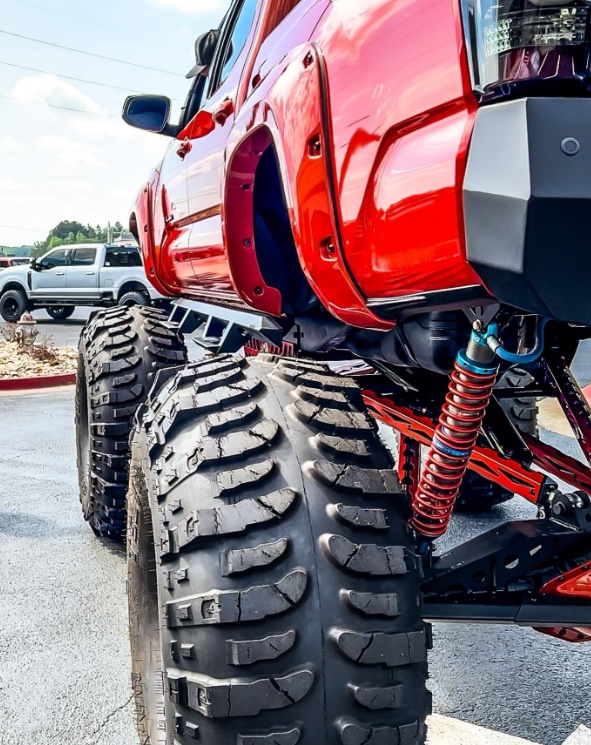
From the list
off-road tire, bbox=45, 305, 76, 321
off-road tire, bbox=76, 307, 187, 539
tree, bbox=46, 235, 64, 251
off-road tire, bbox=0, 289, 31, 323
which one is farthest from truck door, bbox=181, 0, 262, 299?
tree, bbox=46, 235, 64, 251

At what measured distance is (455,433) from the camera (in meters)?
1.82

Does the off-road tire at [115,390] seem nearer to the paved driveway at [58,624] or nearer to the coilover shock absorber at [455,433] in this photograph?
the paved driveway at [58,624]

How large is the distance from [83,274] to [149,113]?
18.7 metres

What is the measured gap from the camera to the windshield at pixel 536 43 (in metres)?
1.12

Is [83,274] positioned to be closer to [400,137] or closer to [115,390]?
[115,390]

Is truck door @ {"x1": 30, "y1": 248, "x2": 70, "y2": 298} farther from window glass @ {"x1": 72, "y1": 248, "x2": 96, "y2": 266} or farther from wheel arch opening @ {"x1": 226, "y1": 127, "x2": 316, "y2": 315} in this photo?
wheel arch opening @ {"x1": 226, "y1": 127, "x2": 316, "y2": 315}

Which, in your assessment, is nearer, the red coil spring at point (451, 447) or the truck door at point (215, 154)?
the red coil spring at point (451, 447)

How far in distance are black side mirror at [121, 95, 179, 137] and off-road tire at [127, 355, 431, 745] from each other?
8.36 ft

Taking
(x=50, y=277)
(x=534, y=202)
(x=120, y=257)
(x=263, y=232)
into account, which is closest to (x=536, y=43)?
(x=534, y=202)

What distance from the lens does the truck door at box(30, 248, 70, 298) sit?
22250 mm

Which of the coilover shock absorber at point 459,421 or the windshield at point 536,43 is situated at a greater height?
the windshield at point 536,43

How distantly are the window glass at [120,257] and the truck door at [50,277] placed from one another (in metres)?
1.27

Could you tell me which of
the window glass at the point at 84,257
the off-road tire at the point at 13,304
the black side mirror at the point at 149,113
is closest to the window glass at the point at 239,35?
the black side mirror at the point at 149,113

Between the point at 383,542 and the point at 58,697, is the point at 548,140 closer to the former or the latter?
the point at 383,542
